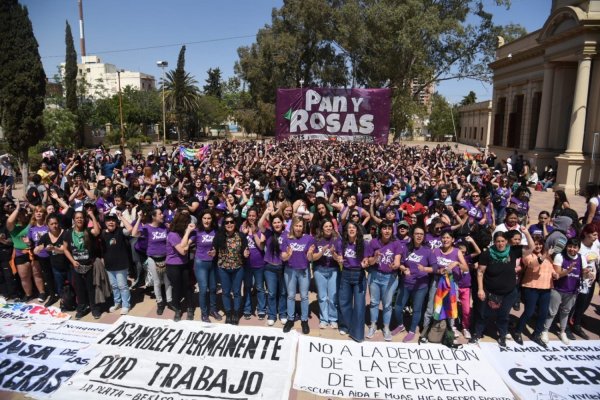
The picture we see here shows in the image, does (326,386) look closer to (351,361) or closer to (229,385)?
(351,361)

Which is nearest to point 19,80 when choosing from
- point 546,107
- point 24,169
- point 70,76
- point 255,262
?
point 24,169

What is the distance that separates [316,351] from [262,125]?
41690mm

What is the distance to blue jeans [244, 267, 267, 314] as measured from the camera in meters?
5.97

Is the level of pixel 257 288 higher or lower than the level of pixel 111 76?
lower

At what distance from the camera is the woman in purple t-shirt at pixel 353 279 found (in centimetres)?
536

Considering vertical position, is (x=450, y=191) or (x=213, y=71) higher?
(x=213, y=71)

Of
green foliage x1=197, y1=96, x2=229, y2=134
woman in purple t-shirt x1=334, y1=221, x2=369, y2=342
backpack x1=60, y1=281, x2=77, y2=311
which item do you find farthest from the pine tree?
woman in purple t-shirt x1=334, y1=221, x2=369, y2=342

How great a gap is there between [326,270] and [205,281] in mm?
1788

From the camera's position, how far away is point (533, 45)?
2331 cm

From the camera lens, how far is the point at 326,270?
5609mm

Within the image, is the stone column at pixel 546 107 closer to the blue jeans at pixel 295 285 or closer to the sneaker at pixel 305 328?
the blue jeans at pixel 295 285

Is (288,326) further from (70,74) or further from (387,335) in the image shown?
(70,74)

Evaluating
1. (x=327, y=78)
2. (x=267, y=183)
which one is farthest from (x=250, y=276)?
(x=327, y=78)

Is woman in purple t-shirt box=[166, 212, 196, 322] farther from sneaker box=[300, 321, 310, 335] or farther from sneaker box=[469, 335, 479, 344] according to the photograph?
sneaker box=[469, 335, 479, 344]
